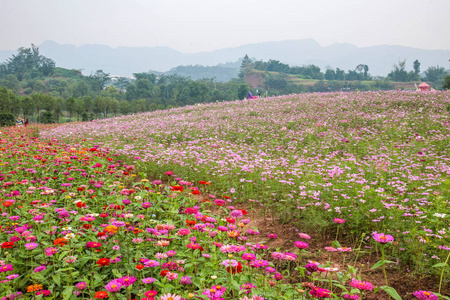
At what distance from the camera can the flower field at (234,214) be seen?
2.35 metres

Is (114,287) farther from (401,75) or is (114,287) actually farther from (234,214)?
(401,75)

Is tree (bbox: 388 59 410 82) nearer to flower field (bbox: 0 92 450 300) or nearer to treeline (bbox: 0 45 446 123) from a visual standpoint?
treeline (bbox: 0 45 446 123)

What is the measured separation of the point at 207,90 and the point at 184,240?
74627 mm

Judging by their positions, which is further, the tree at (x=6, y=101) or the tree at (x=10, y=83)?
the tree at (x=10, y=83)

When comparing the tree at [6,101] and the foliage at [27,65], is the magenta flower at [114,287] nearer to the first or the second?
the tree at [6,101]

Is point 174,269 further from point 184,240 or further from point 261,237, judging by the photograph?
point 261,237

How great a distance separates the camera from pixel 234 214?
9.33ft

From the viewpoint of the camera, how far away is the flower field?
2.35 metres

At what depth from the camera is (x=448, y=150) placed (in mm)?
7840

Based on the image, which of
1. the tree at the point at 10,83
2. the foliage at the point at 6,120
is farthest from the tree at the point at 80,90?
the foliage at the point at 6,120

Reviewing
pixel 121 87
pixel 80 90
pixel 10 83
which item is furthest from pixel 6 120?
pixel 121 87

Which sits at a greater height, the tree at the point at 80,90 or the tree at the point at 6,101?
the tree at the point at 80,90

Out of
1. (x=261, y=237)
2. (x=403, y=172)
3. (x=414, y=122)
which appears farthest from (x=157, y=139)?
(x=414, y=122)

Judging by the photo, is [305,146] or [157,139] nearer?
[305,146]
